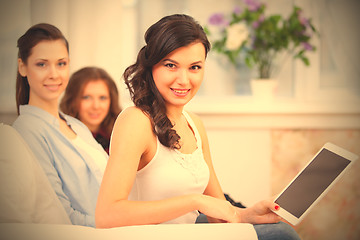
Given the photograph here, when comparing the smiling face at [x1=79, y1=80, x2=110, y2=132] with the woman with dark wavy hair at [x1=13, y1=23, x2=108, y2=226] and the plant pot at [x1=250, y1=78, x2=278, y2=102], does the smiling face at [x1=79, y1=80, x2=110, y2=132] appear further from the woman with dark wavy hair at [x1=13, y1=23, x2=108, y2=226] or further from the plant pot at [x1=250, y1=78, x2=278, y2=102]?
the plant pot at [x1=250, y1=78, x2=278, y2=102]

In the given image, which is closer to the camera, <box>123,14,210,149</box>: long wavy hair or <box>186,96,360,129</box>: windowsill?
<box>123,14,210,149</box>: long wavy hair

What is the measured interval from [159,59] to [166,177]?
0.29 m

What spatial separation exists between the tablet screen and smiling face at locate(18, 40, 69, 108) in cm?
73

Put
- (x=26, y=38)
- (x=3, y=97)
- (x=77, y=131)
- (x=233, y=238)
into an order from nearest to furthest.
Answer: (x=233, y=238) < (x=26, y=38) < (x=77, y=131) < (x=3, y=97)

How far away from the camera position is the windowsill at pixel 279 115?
7.49 feet

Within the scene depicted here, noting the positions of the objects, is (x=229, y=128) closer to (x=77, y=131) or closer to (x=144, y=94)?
(x=77, y=131)

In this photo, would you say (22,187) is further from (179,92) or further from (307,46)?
(307,46)

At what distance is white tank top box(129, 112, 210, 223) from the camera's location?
41.0 inches

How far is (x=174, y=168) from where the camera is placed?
3.46ft

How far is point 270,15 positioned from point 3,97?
150 centimetres

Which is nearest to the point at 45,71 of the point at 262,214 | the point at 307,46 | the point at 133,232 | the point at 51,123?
the point at 51,123

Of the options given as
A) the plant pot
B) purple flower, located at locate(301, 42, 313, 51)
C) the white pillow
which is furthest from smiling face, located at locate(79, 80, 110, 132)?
purple flower, located at locate(301, 42, 313, 51)

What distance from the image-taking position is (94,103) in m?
1.81

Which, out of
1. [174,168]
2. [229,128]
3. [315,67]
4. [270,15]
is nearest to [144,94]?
[174,168]
